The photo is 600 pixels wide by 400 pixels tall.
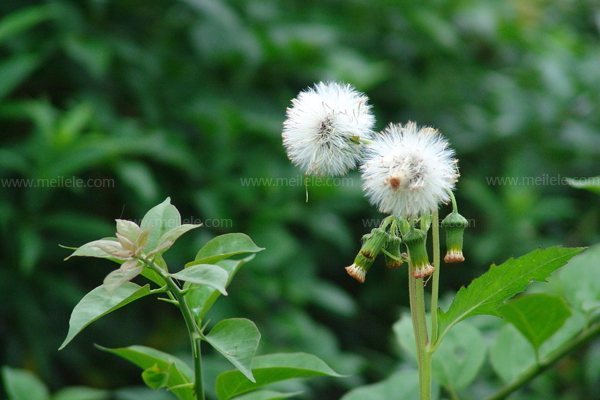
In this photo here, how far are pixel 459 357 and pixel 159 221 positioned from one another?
508mm

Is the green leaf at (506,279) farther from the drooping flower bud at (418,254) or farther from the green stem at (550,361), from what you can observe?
the green stem at (550,361)

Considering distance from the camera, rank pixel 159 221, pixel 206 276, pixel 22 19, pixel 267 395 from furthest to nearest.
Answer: pixel 22 19 < pixel 267 395 < pixel 159 221 < pixel 206 276

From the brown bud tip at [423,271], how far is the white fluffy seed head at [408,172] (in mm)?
50

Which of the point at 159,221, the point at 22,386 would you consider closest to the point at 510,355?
the point at 159,221

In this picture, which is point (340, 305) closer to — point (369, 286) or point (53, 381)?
point (369, 286)

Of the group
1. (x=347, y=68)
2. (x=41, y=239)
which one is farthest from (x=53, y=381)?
(x=347, y=68)

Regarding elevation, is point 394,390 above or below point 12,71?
below

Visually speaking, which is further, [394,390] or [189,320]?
[394,390]

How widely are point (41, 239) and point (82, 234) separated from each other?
0.42 feet

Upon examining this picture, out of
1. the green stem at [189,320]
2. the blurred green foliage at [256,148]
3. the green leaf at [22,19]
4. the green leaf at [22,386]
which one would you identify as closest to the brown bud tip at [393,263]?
the green stem at [189,320]

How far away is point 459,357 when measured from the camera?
1.05 meters

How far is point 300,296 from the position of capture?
7.86 feet

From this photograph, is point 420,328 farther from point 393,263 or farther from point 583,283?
point 583,283

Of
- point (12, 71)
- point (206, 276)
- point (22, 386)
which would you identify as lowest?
point (22, 386)
